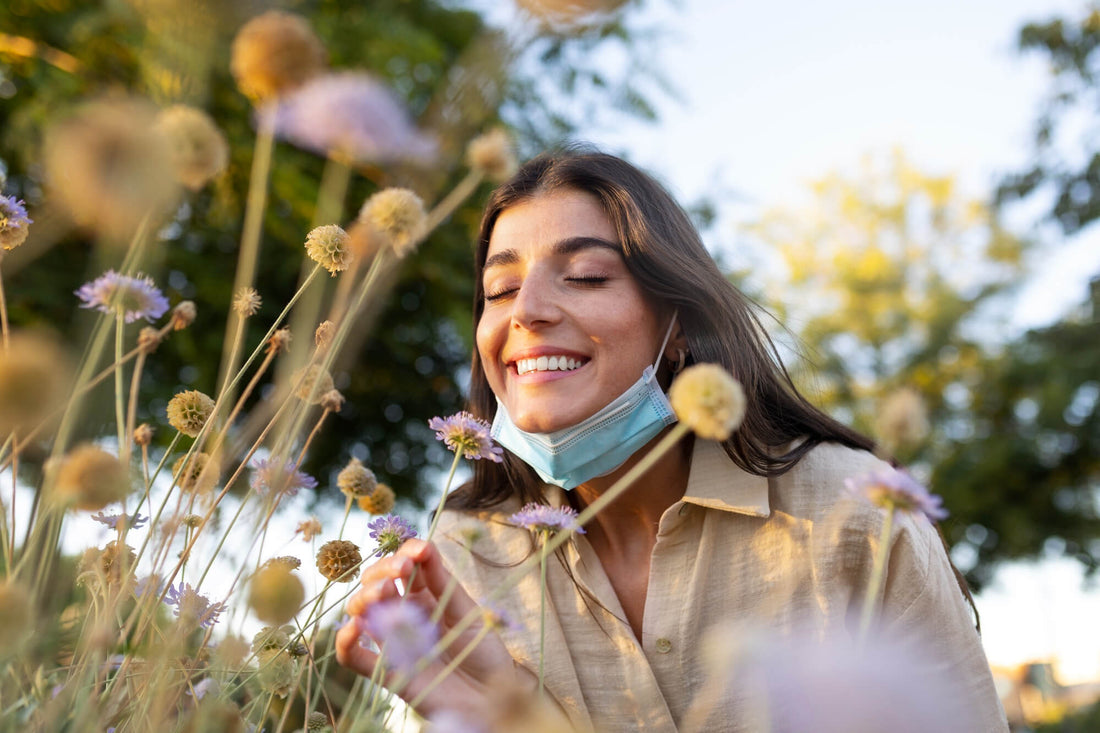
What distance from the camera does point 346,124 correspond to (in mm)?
1030

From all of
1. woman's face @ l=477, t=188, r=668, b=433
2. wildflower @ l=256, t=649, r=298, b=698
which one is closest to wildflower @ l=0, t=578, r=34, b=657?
wildflower @ l=256, t=649, r=298, b=698

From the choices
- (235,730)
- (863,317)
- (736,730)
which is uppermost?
(863,317)

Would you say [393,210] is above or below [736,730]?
above

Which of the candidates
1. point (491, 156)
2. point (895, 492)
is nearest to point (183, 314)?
point (491, 156)

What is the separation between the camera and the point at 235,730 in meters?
0.86

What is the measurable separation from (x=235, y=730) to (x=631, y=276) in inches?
62.0

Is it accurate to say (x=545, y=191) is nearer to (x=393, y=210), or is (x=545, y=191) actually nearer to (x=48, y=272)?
(x=393, y=210)

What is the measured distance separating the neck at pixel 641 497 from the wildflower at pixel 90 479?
1.53 metres

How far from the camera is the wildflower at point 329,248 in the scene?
119 centimetres

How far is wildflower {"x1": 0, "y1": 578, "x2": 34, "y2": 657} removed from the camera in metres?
0.71

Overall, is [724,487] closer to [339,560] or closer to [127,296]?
[339,560]

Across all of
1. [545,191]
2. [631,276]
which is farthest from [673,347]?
[545,191]

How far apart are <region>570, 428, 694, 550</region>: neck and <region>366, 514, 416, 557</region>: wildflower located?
1.00 m

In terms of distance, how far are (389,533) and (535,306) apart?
884mm
